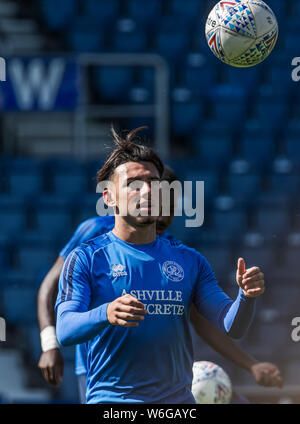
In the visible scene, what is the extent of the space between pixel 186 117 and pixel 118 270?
669 cm

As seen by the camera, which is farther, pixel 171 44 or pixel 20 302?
pixel 171 44

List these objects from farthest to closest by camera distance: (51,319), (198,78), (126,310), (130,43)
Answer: (130,43)
(198,78)
(51,319)
(126,310)

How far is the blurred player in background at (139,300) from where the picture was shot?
3631mm

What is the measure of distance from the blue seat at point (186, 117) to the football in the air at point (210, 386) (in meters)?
5.70

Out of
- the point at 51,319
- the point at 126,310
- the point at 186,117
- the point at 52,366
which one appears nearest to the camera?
the point at 126,310

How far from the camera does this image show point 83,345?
4570mm

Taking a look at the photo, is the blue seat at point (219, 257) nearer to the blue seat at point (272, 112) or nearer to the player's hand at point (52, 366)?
the blue seat at point (272, 112)

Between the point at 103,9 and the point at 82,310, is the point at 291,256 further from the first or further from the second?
the point at 82,310

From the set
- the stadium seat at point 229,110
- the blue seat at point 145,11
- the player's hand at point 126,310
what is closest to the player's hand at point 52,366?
the player's hand at point 126,310

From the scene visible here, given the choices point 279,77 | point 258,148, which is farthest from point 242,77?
point 258,148
